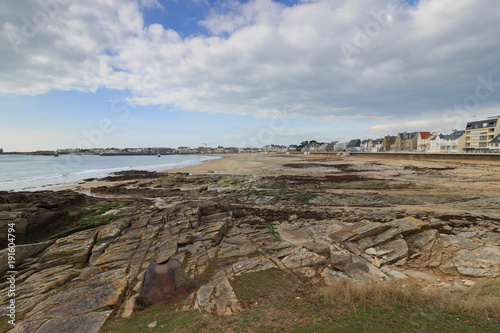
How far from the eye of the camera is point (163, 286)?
24.8 ft

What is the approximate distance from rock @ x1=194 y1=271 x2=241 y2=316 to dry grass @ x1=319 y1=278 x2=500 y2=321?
268 centimetres

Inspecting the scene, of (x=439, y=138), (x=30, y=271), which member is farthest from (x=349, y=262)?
(x=439, y=138)

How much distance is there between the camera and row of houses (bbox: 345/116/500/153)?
197 ft

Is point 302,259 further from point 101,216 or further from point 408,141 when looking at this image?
point 408,141

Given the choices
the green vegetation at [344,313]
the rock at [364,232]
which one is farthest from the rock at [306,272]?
the rock at [364,232]

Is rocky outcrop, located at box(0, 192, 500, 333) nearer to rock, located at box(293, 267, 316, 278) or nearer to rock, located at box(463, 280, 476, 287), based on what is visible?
rock, located at box(293, 267, 316, 278)

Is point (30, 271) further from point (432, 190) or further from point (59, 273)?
point (432, 190)

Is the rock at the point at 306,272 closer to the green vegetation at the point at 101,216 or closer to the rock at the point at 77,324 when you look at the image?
the rock at the point at 77,324

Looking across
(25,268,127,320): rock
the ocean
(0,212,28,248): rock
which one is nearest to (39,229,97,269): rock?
(25,268,127,320): rock

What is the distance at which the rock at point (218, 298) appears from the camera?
18.8ft

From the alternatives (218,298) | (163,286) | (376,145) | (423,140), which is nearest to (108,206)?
(163,286)

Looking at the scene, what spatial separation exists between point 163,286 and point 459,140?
101530 millimetres

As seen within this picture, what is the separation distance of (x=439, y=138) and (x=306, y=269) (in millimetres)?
107864

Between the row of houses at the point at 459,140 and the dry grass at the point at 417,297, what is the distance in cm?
7819
